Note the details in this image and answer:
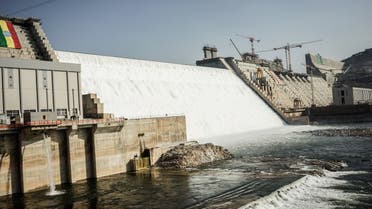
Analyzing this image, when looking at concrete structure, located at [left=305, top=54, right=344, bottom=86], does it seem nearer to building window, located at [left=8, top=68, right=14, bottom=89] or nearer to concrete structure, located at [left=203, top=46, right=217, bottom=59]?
concrete structure, located at [left=203, top=46, right=217, bottom=59]

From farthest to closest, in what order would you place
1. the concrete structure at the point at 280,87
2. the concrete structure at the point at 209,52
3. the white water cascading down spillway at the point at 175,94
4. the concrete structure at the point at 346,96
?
1. the concrete structure at the point at 346,96
2. the concrete structure at the point at 209,52
3. the concrete structure at the point at 280,87
4. the white water cascading down spillway at the point at 175,94

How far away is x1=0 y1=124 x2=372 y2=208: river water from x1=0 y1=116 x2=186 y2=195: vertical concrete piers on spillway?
111 cm

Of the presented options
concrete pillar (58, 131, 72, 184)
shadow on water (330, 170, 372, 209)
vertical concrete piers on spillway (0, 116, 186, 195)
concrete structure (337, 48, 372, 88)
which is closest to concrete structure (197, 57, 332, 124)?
vertical concrete piers on spillway (0, 116, 186, 195)

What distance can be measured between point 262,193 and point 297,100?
237ft

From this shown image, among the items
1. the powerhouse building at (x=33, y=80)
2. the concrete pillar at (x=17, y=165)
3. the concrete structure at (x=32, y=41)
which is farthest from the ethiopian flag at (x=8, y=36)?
the concrete pillar at (x=17, y=165)

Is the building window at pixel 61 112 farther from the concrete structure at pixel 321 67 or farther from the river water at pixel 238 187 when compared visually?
the concrete structure at pixel 321 67

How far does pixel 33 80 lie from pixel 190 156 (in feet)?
47.0

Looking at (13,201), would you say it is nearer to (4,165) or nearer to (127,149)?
(4,165)

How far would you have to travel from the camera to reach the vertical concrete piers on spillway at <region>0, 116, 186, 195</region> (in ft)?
82.1

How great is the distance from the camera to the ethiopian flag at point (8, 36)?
33375 mm

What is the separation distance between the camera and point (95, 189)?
83.8 feet

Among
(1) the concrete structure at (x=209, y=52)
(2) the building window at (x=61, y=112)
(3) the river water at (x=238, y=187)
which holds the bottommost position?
(3) the river water at (x=238, y=187)

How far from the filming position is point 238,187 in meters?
24.0

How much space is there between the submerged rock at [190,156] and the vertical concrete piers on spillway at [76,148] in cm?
98
